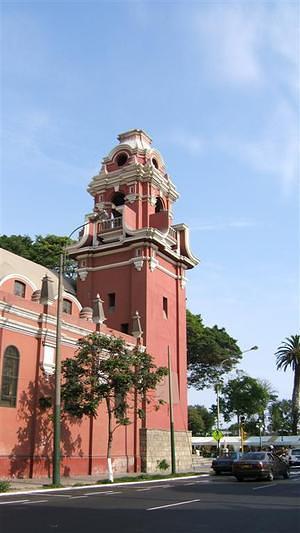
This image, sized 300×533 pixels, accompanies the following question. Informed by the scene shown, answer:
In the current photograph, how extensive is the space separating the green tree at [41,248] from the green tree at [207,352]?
13.6 metres

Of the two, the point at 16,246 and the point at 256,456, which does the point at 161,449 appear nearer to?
the point at 256,456

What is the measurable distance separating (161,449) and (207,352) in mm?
21980

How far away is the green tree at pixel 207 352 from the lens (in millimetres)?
53406

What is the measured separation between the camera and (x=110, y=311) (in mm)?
34969

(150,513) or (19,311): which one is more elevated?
→ (19,311)

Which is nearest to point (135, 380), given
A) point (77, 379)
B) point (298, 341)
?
point (77, 379)

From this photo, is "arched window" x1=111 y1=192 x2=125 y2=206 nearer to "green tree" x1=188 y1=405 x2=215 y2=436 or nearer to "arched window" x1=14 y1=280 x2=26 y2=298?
"arched window" x1=14 y1=280 x2=26 y2=298

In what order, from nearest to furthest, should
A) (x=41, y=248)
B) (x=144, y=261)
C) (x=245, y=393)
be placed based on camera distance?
(x=144, y=261) → (x=41, y=248) → (x=245, y=393)

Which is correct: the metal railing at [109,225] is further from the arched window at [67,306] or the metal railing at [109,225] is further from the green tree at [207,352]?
the green tree at [207,352]

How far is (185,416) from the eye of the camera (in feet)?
120

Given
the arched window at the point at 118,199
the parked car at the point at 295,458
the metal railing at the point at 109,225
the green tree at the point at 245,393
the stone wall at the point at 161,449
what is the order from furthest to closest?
1. the green tree at the point at 245,393
2. the parked car at the point at 295,458
3. the arched window at the point at 118,199
4. the metal railing at the point at 109,225
5. the stone wall at the point at 161,449

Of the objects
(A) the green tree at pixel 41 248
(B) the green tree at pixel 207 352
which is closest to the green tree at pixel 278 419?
(B) the green tree at pixel 207 352

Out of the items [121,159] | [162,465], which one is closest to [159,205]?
[121,159]

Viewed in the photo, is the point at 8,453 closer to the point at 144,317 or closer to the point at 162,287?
the point at 144,317
